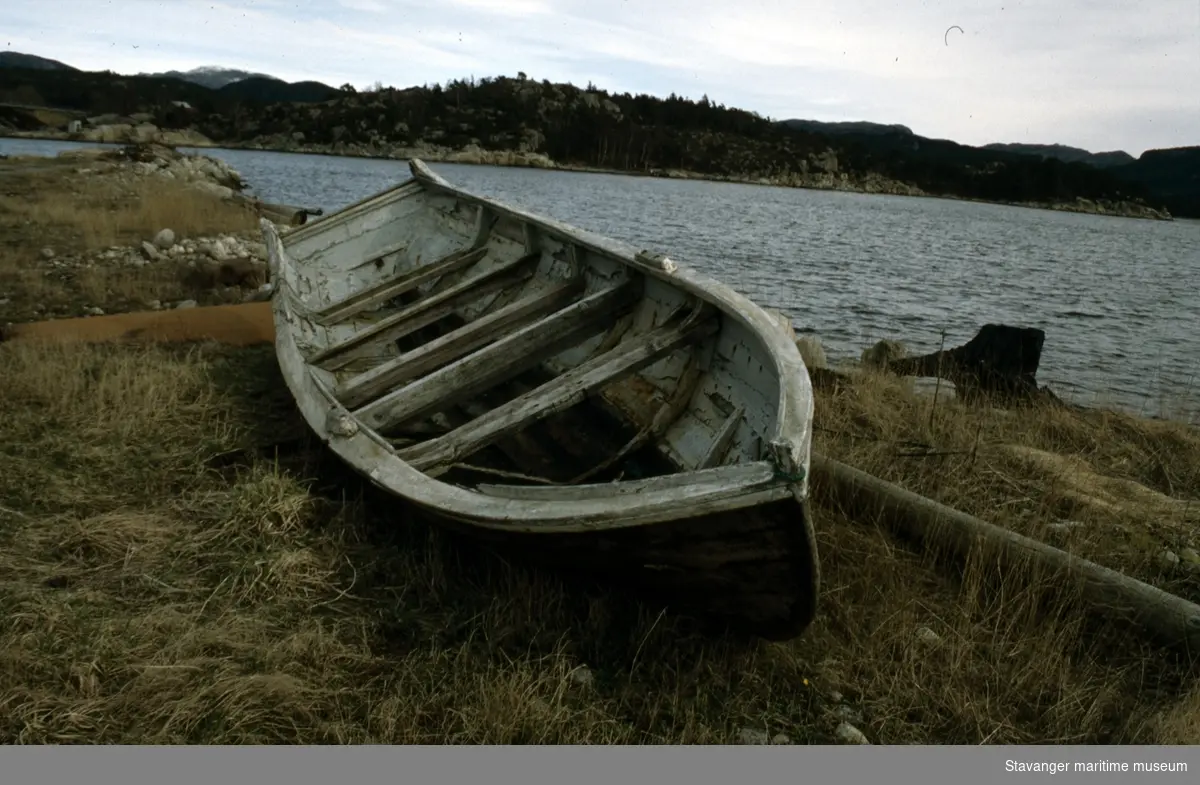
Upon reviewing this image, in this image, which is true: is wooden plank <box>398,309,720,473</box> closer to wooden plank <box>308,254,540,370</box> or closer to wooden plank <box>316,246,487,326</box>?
wooden plank <box>308,254,540,370</box>

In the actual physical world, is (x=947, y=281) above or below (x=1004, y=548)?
below

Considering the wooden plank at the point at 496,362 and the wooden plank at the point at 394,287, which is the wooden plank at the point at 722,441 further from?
the wooden plank at the point at 394,287

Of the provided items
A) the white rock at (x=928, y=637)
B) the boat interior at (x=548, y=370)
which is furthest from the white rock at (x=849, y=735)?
the boat interior at (x=548, y=370)

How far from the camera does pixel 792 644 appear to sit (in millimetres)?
3182

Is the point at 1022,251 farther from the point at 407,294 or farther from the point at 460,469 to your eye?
the point at 460,469

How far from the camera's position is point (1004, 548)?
12.4 feet

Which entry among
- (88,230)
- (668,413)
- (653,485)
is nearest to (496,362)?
(668,413)

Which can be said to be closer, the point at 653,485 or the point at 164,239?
the point at 653,485

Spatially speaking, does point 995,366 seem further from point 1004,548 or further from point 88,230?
point 88,230

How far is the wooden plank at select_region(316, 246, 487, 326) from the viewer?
6.38 meters

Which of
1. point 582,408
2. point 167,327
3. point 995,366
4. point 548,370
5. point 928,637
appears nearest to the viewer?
point 928,637

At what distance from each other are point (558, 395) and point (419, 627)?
1.17 m

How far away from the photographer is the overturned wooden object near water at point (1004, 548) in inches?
132

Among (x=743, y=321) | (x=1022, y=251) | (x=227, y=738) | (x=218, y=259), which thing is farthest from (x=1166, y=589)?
(x=1022, y=251)
